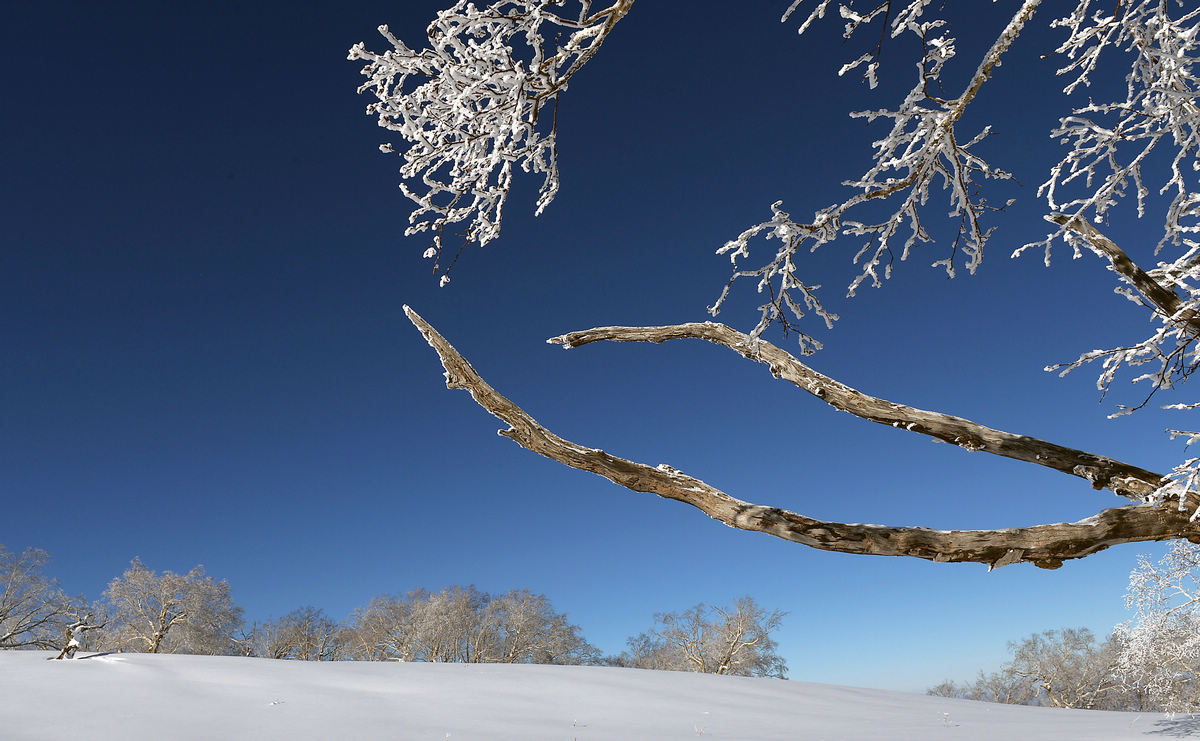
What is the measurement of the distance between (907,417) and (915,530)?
90 cm

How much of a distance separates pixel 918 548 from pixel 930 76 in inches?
71.9

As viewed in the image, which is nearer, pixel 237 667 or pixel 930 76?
pixel 930 76

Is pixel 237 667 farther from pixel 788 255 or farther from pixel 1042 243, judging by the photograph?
pixel 1042 243

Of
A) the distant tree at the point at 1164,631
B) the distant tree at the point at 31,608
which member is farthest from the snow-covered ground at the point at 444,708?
the distant tree at the point at 31,608

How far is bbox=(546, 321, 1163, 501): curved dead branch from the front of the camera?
3023 millimetres

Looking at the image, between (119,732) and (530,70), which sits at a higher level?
(530,70)

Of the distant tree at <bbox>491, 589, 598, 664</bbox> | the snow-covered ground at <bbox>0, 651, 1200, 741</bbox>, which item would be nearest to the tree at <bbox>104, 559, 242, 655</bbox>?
the distant tree at <bbox>491, 589, 598, 664</bbox>

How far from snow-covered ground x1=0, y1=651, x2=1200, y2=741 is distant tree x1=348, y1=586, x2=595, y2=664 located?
22825mm

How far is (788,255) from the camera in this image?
9.76ft

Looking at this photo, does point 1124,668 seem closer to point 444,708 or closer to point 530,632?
point 444,708

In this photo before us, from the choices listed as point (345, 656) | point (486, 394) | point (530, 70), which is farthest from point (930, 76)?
point (345, 656)

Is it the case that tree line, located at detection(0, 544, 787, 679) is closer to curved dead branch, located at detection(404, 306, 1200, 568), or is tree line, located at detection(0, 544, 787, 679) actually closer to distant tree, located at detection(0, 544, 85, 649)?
distant tree, located at detection(0, 544, 85, 649)

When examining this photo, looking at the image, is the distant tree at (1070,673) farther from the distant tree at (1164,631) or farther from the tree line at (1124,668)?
the distant tree at (1164,631)

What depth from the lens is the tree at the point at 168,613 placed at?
26.9m
